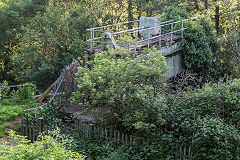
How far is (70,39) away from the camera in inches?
797

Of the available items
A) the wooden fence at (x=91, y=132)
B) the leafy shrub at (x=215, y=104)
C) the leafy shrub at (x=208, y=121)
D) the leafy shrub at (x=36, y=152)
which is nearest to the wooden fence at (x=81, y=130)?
the wooden fence at (x=91, y=132)

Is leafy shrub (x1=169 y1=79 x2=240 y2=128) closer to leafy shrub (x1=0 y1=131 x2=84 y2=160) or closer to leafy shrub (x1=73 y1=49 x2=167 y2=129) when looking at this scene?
leafy shrub (x1=73 y1=49 x2=167 y2=129)

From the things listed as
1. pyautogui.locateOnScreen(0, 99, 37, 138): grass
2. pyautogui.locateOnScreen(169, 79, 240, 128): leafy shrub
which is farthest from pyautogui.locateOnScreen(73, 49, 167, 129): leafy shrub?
pyautogui.locateOnScreen(0, 99, 37, 138): grass

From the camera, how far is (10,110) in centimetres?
1264

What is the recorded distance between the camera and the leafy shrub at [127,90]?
9.37 m

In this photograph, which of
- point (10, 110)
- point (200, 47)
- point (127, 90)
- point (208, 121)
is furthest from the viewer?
point (200, 47)

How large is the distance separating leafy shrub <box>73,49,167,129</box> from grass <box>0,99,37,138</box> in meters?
3.22

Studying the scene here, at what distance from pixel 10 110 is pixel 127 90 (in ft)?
18.8

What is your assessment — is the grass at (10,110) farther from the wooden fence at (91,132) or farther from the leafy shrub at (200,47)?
the leafy shrub at (200,47)

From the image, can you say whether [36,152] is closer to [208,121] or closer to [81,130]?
[81,130]

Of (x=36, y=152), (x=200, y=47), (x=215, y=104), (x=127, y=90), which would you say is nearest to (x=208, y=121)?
(x=215, y=104)

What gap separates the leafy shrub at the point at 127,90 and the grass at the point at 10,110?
3.22 meters

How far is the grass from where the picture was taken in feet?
37.5

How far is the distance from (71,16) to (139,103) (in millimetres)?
13438
